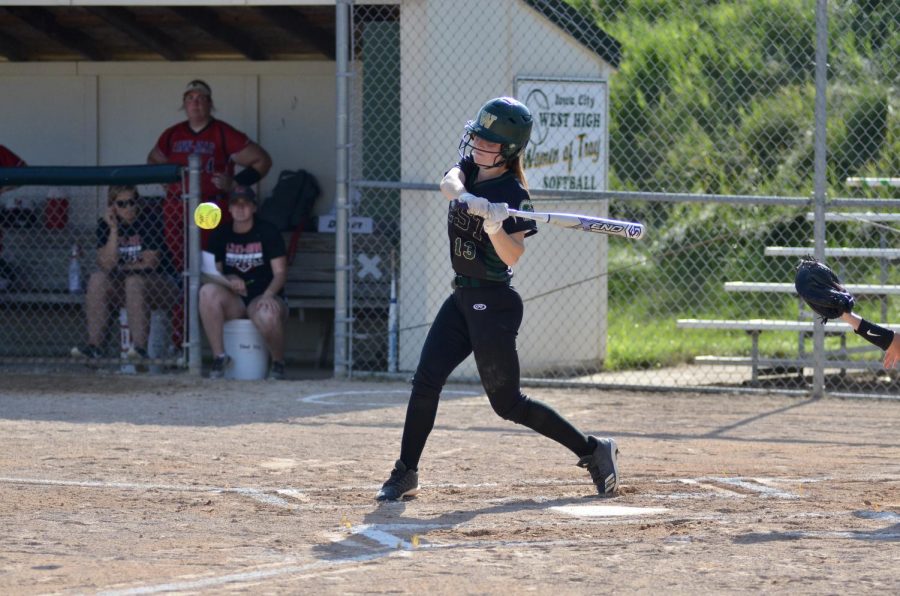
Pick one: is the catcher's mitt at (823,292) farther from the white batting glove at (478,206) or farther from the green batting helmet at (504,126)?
the white batting glove at (478,206)

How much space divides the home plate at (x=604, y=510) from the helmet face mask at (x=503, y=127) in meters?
1.55

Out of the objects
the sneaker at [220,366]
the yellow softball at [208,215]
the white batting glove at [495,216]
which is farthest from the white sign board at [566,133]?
the white batting glove at [495,216]

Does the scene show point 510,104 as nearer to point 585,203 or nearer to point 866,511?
Result: point 866,511

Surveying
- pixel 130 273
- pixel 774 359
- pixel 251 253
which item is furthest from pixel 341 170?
pixel 774 359

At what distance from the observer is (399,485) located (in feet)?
20.1

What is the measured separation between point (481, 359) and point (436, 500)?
693mm

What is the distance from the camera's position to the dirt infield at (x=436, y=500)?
15.5 feet

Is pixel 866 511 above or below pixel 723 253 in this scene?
below

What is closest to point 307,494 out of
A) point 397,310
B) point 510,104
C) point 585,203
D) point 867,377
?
point 510,104

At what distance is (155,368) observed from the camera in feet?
37.1

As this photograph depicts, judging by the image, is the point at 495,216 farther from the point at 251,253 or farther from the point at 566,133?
the point at 251,253

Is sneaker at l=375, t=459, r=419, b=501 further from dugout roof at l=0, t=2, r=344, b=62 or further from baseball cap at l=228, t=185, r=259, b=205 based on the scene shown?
dugout roof at l=0, t=2, r=344, b=62

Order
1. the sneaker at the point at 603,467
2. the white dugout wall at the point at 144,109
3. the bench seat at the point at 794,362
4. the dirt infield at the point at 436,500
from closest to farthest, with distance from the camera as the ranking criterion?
the dirt infield at the point at 436,500, the sneaker at the point at 603,467, the bench seat at the point at 794,362, the white dugout wall at the point at 144,109

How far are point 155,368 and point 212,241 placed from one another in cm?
121
